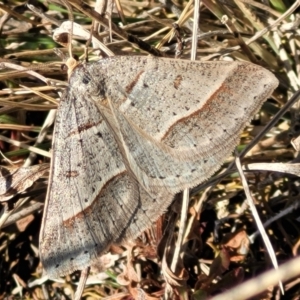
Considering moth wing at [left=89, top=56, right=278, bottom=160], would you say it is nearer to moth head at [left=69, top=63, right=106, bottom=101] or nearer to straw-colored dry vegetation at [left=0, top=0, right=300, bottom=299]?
A: moth head at [left=69, top=63, right=106, bottom=101]

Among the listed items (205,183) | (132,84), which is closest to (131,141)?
(132,84)

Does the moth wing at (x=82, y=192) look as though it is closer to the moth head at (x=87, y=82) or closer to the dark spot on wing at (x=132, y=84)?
the moth head at (x=87, y=82)

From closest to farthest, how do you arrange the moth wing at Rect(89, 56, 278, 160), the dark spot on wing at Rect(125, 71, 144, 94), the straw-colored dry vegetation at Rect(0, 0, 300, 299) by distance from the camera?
the moth wing at Rect(89, 56, 278, 160)
the dark spot on wing at Rect(125, 71, 144, 94)
the straw-colored dry vegetation at Rect(0, 0, 300, 299)

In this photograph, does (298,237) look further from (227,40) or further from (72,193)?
(72,193)

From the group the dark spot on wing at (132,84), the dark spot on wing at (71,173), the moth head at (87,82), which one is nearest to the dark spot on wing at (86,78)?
the moth head at (87,82)

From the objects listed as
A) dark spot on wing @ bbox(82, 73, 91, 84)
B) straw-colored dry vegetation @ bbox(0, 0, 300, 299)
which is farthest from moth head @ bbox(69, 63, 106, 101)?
straw-colored dry vegetation @ bbox(0, 0, 300, 299)
